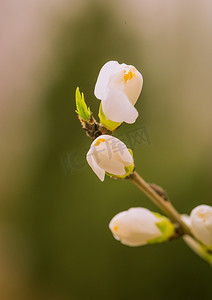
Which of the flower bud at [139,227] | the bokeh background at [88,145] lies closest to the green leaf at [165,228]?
the flower bud at [139,227]

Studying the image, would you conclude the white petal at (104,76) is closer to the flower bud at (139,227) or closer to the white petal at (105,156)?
the white petal at (105,156)

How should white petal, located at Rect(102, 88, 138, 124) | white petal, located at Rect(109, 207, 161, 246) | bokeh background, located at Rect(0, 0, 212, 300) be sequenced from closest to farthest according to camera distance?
white petal, located at Rect(102, 88, 138, 124), white petal, located at Rect(109, 207, 161, 246), bokeh background, located at Rect(0, 0, 212, 300)

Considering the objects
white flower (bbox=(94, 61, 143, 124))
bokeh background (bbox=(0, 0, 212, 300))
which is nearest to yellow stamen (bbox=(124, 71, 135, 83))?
white flower (bbox=(94, 61, 143, 124))

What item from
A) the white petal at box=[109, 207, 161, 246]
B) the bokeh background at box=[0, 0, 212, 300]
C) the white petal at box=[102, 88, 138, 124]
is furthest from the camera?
the bokeh background at box=[0, 0, 212, 300]

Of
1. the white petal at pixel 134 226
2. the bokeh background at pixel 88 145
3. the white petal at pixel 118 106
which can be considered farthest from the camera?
the bokeh background at pixel 88 145

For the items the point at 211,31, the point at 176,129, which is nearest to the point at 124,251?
the point at 176,129

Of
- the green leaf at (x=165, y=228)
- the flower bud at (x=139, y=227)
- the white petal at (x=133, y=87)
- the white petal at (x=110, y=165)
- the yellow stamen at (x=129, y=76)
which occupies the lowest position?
the green leaf at (x=165, y=228)

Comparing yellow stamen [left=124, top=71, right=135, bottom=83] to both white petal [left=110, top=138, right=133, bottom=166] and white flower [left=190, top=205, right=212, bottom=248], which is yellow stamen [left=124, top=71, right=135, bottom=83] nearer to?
white petal [left=110, top=138, right=133, bottom=166]
